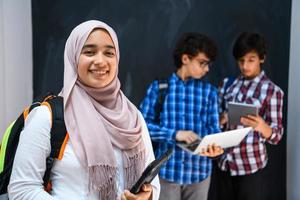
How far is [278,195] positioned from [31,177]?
79.4 inches

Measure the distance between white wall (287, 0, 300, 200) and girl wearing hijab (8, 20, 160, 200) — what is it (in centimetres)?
154

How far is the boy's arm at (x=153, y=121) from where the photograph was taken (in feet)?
→ 6.19

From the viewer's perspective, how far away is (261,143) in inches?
81.8

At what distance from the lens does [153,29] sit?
230 cm

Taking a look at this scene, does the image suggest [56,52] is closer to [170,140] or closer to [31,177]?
[170,140]

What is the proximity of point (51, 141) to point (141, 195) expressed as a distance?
310 millimetres

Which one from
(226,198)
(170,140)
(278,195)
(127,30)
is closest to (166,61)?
(127,30)

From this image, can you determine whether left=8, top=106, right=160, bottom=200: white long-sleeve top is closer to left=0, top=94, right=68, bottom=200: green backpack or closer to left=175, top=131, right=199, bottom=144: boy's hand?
left=0, top=94, right=68, bottom=200: green backpack

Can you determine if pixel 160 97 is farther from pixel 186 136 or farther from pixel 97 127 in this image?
pixel 97 127

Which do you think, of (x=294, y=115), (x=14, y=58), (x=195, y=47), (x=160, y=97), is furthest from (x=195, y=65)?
(x=14, y=58)

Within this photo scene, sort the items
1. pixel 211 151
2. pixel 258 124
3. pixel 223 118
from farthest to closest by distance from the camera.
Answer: pixel 223 118, pixel 258 124, pixel 211 151

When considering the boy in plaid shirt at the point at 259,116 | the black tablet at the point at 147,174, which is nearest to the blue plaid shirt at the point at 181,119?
the boy in plaid shirt at the point at 259,116

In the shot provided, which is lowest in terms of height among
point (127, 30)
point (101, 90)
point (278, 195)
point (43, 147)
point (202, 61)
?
point (278, 195)

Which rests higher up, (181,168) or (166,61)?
(166,61)
